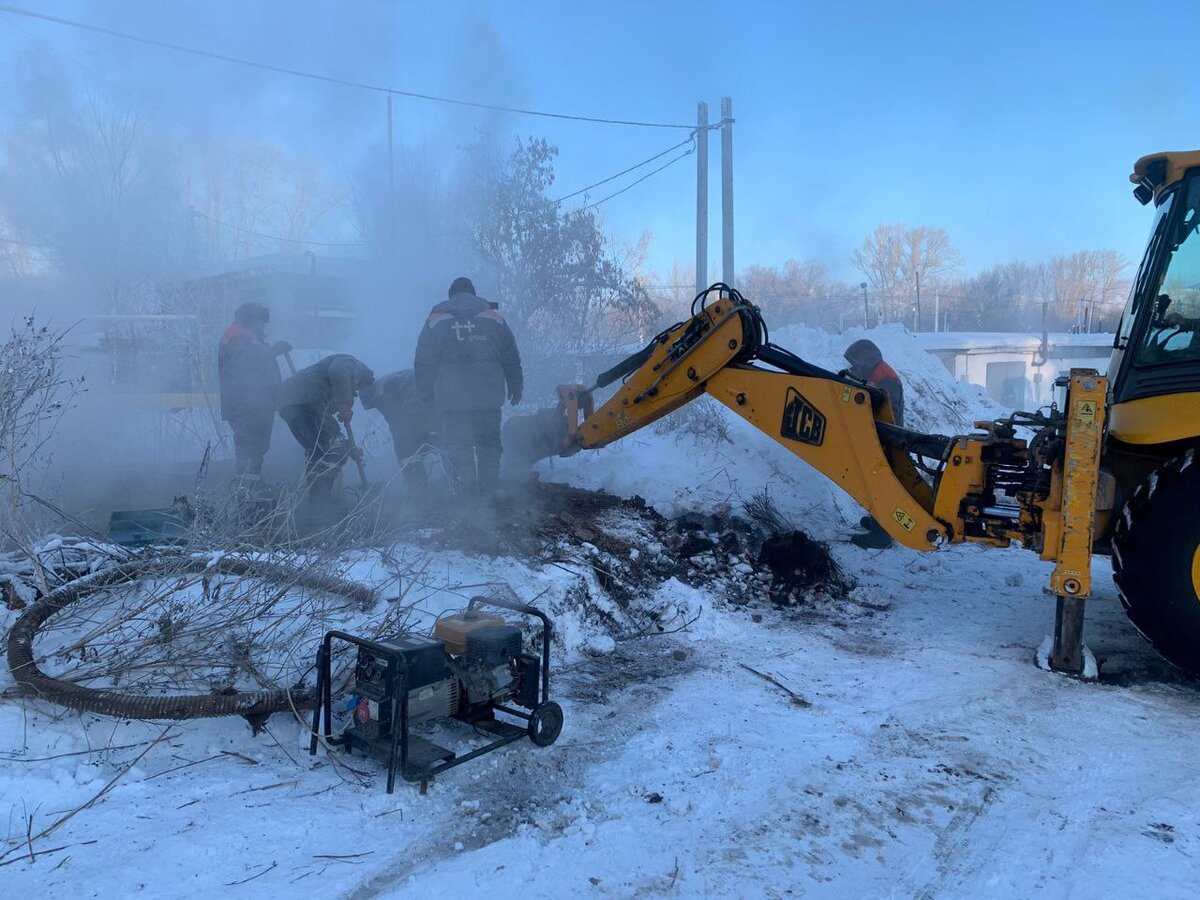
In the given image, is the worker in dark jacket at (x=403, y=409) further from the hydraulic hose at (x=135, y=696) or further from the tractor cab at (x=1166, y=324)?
the tractor cab at (x=1166, y=324)

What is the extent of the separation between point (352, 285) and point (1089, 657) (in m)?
12.6

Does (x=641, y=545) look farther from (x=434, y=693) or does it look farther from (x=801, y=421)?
(x=434, y=693)

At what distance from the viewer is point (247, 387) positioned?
7418 millimetres

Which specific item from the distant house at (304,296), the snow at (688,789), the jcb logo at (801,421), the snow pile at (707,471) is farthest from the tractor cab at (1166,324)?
the distant house at (304,296)

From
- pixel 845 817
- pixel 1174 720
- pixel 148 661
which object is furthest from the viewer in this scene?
pixel 1174 720

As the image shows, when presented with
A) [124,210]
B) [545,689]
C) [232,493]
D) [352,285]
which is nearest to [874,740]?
[545,689]

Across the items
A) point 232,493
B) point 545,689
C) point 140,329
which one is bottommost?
point 545,689

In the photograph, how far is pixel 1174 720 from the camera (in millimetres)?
4266

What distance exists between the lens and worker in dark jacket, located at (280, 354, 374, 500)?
723cm

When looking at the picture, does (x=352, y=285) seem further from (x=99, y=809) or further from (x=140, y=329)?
(x=99, y=809)

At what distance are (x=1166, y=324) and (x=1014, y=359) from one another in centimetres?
2685

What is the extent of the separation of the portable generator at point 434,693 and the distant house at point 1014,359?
25.2 m

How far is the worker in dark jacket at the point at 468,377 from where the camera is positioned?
6703 millimetres

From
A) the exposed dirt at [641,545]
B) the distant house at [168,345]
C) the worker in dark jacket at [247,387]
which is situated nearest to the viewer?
the exposed dirt at [641,545]
